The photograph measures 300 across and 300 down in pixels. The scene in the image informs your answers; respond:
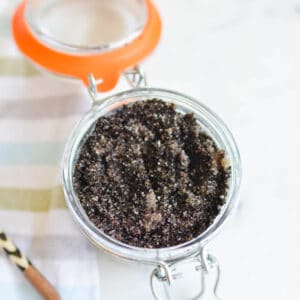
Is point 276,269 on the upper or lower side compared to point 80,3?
lower

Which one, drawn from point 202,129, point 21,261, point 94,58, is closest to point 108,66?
point 94,58

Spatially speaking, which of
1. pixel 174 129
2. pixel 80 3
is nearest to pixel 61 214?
pixel 174 129

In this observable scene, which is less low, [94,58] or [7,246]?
[94,58]

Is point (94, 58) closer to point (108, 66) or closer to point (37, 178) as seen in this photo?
point (108, 66)

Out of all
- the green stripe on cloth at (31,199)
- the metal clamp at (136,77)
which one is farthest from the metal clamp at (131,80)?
the green stripe on cloth at (31,199)

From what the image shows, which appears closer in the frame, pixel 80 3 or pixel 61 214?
pixel 61 214

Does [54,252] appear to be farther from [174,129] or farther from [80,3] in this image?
[80,3]
